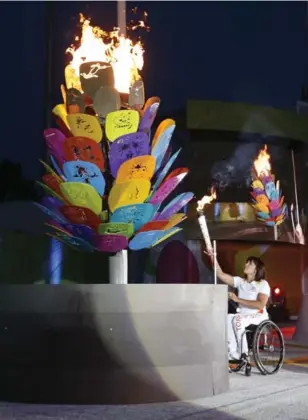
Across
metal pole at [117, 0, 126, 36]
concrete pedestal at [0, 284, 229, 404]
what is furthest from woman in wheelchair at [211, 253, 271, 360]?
metal pole at [117, 0, 126, 36]

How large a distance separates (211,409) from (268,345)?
8.74 ft

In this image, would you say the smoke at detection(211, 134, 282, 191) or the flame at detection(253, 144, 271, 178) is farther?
the flame at detection(253, 144, 271, 178)

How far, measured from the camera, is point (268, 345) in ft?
28.2

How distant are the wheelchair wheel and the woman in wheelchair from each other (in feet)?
0.63

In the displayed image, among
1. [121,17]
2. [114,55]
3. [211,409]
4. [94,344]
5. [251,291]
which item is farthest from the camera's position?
[121,17]

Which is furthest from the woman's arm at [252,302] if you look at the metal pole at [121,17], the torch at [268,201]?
the torch at [268,201]

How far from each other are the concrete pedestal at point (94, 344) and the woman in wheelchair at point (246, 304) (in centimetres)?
189

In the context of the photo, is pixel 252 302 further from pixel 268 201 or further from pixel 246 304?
pixel 268 201

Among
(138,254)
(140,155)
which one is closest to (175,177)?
(140,155)

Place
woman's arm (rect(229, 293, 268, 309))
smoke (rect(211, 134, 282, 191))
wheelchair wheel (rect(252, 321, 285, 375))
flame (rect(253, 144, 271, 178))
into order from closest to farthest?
wheelchair wheel (rect(252, 321, 285, 375))
woman's arm (rect(229, 293, 268, 309))
smoke (rect(211, 134, 282, 191))
flame (rect(253, 144, 271, 178))

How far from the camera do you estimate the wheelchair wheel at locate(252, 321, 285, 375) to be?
8117 mm

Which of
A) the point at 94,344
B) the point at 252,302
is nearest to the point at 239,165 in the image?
the point at 252,302

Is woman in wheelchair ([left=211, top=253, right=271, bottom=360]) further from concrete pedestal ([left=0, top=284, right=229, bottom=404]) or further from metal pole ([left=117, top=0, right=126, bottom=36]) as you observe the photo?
metal pole ([left=117, top=0, right=126, bottom=36])

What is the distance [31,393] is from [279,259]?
1996 centimetres
